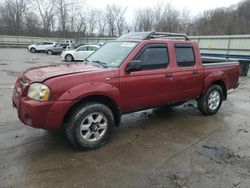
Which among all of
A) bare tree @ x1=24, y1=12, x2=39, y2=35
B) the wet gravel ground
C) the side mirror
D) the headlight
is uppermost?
bare tree @ x1=24, y1=12, x2=39, y2=35

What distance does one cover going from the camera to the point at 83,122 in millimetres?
3711

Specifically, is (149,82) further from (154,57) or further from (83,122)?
(83,122)

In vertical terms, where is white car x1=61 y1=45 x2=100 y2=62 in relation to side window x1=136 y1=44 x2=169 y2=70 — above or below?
above

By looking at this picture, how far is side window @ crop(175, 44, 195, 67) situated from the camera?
495 cm

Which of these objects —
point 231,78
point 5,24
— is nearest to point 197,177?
point 231,78

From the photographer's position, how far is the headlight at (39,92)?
10.9ft

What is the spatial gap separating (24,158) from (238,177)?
122 inches

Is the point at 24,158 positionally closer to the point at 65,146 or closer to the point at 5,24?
the point at 65,146

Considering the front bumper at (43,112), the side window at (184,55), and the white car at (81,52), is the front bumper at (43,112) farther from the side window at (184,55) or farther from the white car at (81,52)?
the white car at (81,52)

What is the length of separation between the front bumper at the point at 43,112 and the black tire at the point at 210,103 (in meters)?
3.51

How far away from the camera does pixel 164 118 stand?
562cm

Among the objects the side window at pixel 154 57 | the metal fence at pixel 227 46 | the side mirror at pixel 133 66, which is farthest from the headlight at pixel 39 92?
the metal fence at pixel 227 46

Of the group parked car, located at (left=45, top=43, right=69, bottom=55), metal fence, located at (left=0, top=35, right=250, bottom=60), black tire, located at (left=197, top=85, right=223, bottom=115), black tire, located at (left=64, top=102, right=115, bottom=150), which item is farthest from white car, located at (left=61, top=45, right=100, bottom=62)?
black tire, located at (left=64, top=102, right=115, bottom=150)

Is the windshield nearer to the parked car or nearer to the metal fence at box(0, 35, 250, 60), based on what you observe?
the metal fence at box(0, 35, 250, 60)
